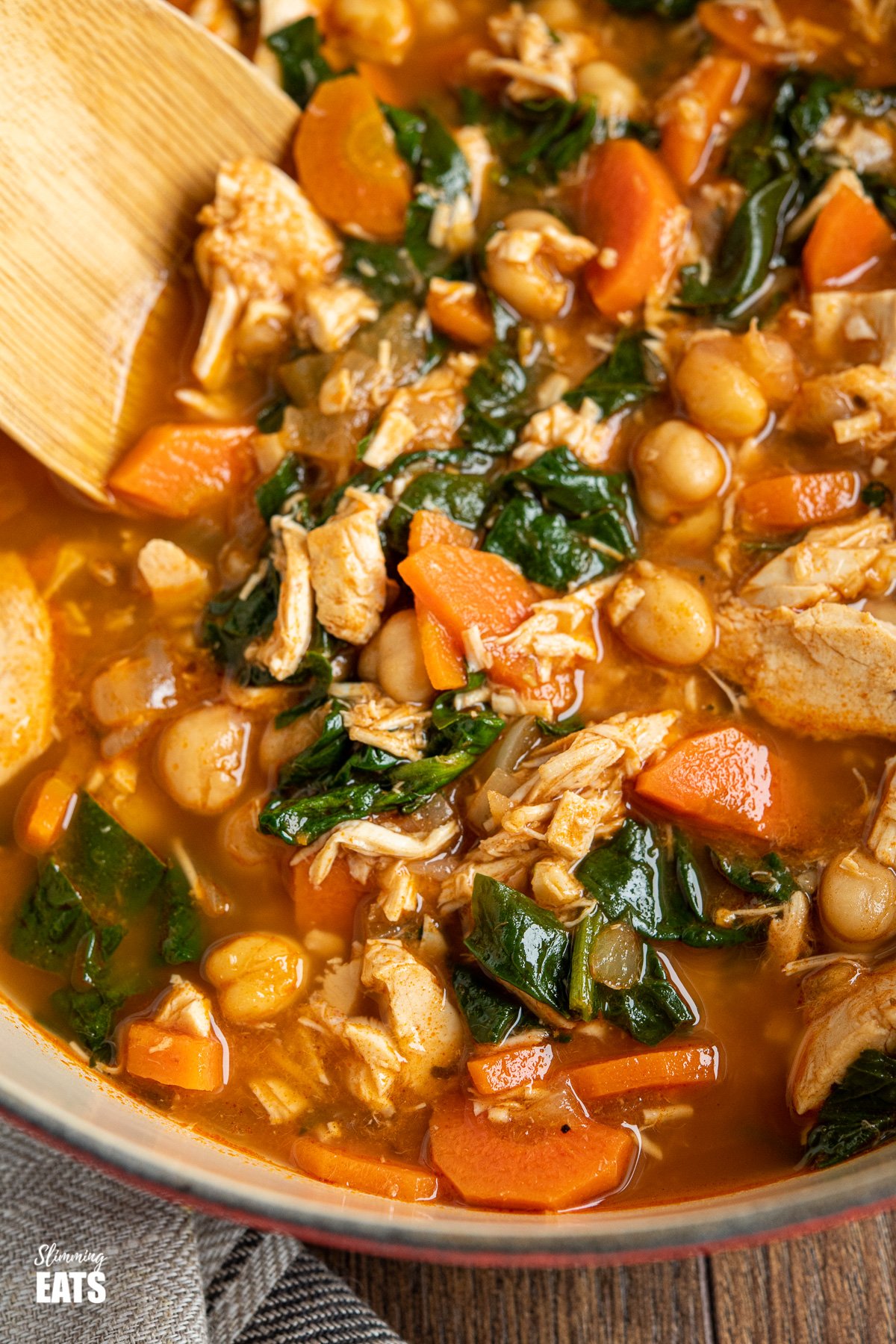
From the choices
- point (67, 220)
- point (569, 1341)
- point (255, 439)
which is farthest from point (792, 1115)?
point (67, 220)

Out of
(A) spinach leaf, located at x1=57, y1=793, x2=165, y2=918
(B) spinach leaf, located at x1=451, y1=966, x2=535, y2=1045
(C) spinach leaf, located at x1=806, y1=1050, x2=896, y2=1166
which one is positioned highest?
(A) spinach leaf, located at x1=57, y1=793, x2=165, y2=918

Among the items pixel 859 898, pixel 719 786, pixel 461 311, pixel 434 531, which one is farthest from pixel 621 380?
pixel 859 898

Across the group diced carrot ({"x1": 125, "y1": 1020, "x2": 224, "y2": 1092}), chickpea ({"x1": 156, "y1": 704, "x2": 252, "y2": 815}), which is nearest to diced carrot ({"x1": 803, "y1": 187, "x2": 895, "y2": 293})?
chickpea ({"x1": 156, "y1": 704, "x2": 252, "y2": 815})

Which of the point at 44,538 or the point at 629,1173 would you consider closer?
the point at 629,1173

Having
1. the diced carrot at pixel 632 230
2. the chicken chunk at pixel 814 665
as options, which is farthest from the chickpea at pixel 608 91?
the chicken chunk at pixel 814 665

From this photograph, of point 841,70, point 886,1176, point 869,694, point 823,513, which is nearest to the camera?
point 886,1176

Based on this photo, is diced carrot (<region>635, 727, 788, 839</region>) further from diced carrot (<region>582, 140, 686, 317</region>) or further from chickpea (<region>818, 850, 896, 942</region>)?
diced carrot (<region>582, 140, 686, 317</region>)

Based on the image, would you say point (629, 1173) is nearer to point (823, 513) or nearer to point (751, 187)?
point (823, 513)
